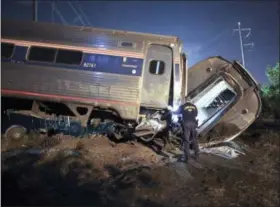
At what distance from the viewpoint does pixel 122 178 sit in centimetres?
875

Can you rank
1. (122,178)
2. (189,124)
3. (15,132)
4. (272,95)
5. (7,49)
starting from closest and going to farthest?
(122,178), (189,124), (15,132), (7,49), (272,95)

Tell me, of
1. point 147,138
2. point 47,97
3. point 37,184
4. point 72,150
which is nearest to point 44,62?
point 47,97

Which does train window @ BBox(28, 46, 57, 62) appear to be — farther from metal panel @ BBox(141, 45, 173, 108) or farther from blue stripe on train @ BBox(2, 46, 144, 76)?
metal panel @ BBox(141, 45, 173, 108)

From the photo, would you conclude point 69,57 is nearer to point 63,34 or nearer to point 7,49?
point 63,34

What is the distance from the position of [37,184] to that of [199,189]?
3.33 metres

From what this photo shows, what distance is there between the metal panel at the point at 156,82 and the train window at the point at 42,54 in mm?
2825

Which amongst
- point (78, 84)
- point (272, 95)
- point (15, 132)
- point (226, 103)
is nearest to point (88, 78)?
point (78, 84)

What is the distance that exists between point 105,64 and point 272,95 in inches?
537

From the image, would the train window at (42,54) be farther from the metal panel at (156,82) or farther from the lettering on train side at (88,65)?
the metal panel at (156,82)

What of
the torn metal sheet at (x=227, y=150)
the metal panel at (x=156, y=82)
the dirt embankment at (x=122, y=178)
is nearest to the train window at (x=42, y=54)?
the dirt embankment at (x=122, y=178)

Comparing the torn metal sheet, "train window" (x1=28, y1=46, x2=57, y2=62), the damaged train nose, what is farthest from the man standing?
"train window" (x1=28, y1=46, x2=57, y2=62)

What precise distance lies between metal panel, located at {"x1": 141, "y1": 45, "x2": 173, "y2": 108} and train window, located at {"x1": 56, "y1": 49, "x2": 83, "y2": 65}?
202cm

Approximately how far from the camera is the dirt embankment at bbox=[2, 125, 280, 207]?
295 inches

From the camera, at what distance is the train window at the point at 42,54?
473 inches
